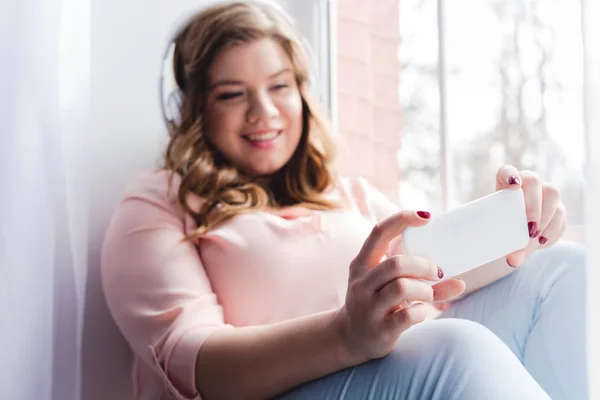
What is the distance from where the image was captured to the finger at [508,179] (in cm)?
63

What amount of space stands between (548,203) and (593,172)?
20cm

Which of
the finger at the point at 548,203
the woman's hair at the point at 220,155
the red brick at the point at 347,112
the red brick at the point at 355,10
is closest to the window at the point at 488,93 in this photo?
the red brick at the point at 355,10

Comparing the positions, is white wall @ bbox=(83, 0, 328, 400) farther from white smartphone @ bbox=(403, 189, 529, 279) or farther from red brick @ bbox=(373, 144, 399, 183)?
red brick @ bbox=(373, 144, 399, 183)

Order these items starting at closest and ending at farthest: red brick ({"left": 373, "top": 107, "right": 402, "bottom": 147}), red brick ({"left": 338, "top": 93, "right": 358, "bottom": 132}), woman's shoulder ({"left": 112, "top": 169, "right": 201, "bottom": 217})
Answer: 1. woman's shoulder ({"left": 112, "top": 169, "right": 201, "bottom": 217})
2. red brick ({"left": 338, "top": 93, "right": 358, "bottom": 132})
3. red brick ({"left": 373, "top": 107, "right": 402, "bottom": 147})

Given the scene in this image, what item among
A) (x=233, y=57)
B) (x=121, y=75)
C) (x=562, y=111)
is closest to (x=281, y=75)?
(x=233, y=57)

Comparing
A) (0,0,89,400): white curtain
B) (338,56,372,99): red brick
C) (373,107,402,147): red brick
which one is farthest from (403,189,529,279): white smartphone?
(373,107,402,147): red brick

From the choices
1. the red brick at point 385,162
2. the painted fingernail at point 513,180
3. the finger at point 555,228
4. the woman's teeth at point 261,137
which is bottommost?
the red brick at point 385,162

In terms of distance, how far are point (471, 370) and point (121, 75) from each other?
29.1 inches

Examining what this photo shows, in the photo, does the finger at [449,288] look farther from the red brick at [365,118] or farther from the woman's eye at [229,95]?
the red brick at [365,118]

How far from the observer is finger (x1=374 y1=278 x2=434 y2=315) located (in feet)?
1.78

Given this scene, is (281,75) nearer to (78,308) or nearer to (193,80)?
(193,80)

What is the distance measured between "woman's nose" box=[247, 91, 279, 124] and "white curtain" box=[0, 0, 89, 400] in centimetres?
22

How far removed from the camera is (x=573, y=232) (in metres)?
1.19

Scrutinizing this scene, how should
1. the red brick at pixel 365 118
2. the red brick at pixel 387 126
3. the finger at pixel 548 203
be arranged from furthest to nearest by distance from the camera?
the red brick at pixel 387 126 < the red brick at pixel 365 118 < the finger at pixel 548 203
